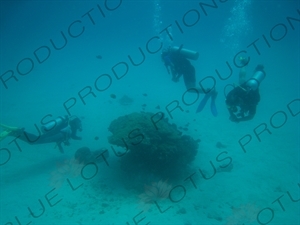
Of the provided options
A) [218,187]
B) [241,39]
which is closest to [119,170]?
[218,187]

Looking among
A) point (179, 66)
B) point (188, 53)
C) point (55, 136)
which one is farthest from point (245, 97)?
point (55, 136)

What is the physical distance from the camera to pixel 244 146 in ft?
42.9

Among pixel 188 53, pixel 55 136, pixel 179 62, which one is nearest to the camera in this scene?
pixel 188 53

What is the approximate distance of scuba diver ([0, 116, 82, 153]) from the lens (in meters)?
9.16

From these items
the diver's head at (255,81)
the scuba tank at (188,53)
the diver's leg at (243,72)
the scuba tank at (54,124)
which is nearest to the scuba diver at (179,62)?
the scuba tank at (188,53)

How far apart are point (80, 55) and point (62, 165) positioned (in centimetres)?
4081

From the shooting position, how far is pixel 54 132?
33.4ft

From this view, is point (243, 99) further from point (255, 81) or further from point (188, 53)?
point (188, 53)

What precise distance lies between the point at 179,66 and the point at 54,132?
6.61 metres

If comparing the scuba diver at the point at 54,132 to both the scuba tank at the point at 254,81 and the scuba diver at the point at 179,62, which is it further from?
the scuba tank at the point at 254,81

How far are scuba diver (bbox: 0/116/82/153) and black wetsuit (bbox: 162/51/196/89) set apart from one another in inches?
214

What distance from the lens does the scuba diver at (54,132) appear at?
9165mm

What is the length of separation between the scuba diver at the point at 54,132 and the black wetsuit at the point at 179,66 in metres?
5.44

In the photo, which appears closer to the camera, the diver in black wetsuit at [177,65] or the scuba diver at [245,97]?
the scuba diver at [245,97]
